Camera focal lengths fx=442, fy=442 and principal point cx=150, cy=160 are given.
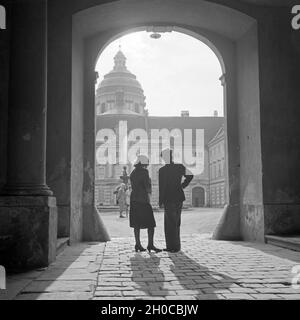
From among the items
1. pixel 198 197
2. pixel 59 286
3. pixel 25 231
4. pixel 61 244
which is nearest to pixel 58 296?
pixel 59 286

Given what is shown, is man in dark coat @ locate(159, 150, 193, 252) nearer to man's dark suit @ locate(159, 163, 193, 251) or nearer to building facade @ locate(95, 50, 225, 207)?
man's dark suit @ locate(159, 163, 193, 251)

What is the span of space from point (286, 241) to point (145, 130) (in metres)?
61.2

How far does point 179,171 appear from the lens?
818 centimetres

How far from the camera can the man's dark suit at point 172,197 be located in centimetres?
810

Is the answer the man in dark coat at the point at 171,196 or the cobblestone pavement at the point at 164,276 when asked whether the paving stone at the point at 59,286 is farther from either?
the man in dark coat at the point at 171,196

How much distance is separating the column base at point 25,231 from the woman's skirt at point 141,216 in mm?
2351

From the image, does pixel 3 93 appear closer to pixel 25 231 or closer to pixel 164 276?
pixel 25 231

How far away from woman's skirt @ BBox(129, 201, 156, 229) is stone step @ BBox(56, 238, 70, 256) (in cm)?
126

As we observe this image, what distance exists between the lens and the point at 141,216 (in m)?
8.23

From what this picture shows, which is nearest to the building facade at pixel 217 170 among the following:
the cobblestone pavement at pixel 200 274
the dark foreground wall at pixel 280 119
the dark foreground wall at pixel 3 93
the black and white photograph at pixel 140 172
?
the black and white photograph at pixel 140 172

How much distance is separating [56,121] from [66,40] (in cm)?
174

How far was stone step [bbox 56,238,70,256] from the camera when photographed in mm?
7297

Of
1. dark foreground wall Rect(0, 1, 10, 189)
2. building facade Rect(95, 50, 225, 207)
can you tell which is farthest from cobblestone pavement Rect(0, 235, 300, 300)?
building facade Rect(95, 50, 225, 207)
